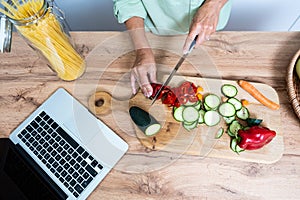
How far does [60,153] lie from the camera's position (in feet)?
2.62

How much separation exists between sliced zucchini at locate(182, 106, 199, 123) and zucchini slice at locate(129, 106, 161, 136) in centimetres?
8

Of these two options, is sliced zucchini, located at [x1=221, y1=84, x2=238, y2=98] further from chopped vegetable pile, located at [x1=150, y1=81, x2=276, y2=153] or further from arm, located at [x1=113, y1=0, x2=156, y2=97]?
arm, located at [x1=113, y1=0, x2=156, y2=97]

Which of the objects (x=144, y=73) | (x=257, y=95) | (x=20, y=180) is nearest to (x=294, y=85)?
(x=257, y=95)

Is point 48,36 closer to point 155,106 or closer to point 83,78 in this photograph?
point 83,78

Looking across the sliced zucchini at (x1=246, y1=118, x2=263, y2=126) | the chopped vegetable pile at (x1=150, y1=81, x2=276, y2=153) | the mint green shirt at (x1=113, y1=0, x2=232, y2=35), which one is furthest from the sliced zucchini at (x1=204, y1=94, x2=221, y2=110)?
the mint green shirt at (x1=113, y1=0, x2=232, y2=35)

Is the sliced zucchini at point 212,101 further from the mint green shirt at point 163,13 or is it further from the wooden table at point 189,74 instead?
the mint green shirt at point 163,13

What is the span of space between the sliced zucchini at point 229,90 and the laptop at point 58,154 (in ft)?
1.14

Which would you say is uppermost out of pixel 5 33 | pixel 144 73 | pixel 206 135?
pixel 5 33

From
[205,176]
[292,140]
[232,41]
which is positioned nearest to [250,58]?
[232,41]

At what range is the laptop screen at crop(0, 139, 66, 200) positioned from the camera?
2.48 ft

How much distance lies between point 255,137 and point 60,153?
0.56m

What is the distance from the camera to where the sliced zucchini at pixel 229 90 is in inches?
32.6

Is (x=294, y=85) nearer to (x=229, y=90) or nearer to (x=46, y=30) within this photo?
(x=229, y=90)

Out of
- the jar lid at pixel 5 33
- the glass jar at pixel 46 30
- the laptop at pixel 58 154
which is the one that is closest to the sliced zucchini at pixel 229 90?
the laptop at pixel 58 154
